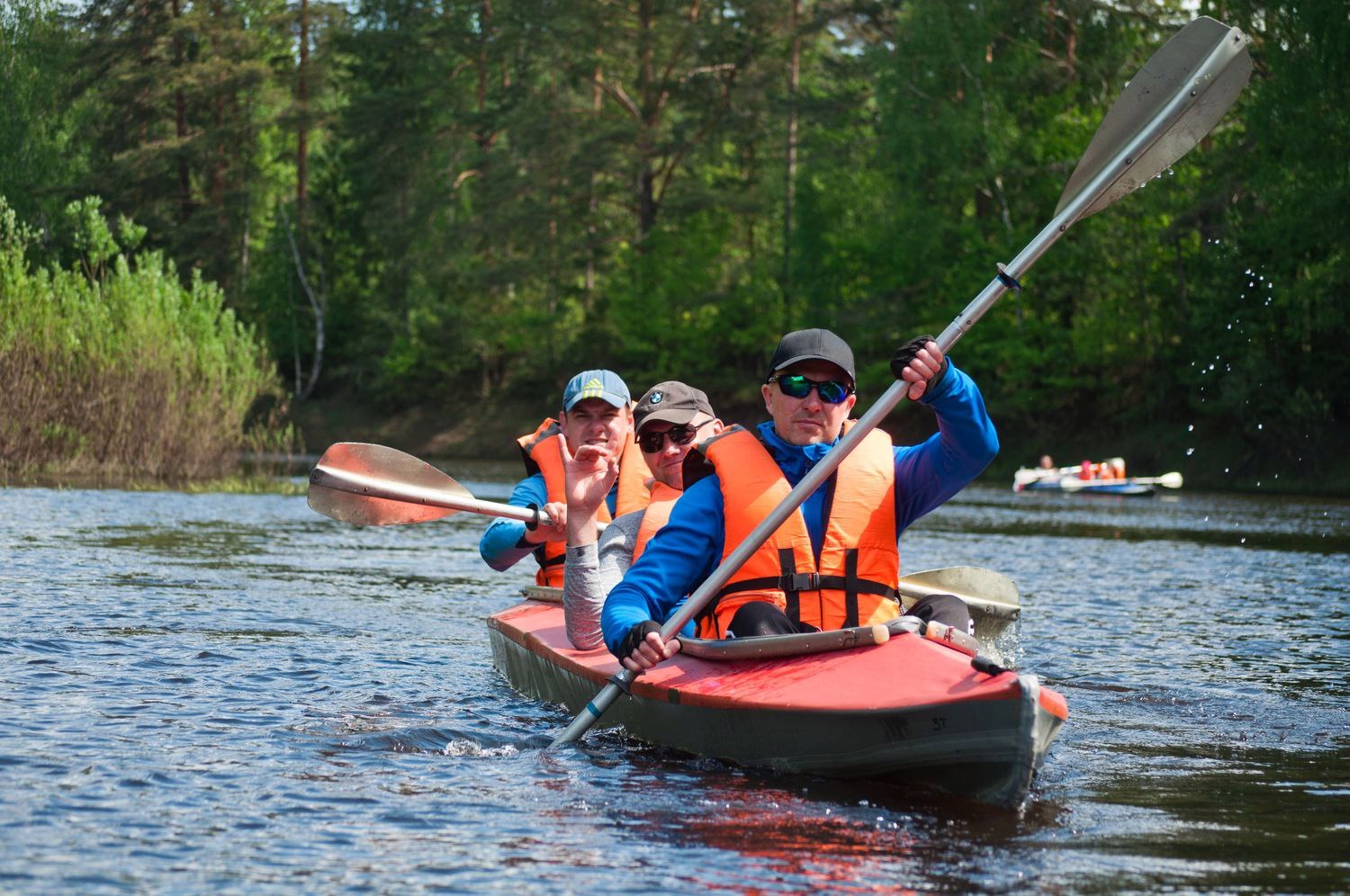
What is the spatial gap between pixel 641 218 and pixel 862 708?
101 ft

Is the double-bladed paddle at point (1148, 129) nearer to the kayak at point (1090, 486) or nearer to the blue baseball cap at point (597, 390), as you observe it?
the blue baseball cap at point (597, 390)

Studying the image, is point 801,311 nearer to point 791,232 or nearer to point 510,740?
point 791,232

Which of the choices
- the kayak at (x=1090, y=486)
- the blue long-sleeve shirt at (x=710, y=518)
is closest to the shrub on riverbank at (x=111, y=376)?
the kayak at (x=1090, y=486)

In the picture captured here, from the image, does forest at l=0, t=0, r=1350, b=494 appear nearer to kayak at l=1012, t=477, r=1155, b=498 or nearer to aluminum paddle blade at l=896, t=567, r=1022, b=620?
kayak at l=1012, t=477, r=1155, b=498

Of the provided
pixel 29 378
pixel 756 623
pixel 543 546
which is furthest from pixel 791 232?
pixel 756 623

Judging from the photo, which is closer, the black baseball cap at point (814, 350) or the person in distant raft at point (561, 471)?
the black baseball cap at point (814, 350)

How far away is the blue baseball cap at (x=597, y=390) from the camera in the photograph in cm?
535

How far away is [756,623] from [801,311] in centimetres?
2760

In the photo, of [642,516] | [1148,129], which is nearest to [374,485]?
[642,516]

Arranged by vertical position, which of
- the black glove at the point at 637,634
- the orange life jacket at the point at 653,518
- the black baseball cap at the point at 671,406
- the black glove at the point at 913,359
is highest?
the black glove at the point at 913,359

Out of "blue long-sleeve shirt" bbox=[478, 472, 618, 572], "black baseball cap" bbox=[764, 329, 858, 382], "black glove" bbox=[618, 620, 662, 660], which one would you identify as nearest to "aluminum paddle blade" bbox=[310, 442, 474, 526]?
"blue long-sleeve shirt" bbox=[478, 472, 618, 572]

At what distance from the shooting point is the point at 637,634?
15.1 ft

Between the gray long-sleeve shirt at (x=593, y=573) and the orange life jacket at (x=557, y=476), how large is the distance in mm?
491

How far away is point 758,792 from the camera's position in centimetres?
447
